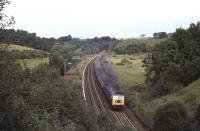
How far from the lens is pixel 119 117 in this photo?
6531 centimetres

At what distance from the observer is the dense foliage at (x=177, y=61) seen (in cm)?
7775

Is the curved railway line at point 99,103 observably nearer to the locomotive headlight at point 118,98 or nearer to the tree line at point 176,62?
the locomotive headlight at point 118,98

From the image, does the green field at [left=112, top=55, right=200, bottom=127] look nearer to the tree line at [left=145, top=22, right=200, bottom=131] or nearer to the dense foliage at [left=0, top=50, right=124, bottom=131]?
the tree line at [left=145, top=22, right=200, bottom=131]

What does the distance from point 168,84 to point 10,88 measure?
56.1 meters

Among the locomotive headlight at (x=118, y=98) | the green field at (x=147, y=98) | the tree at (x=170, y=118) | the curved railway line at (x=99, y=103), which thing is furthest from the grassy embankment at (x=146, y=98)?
the tree at (x=170, y=118)

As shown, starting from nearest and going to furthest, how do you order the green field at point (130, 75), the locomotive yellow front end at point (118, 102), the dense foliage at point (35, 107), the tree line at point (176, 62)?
the dense foliage at point (35, 107) → the locomotive yellow front end at point (118, 102) → the tree line at point (176, 62) → the green field at point (130, 75)

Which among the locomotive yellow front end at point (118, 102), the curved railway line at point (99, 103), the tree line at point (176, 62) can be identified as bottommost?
the curved railway line at point (99, 103)

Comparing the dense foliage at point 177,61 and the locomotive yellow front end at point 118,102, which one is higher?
the dense foliage at point 177,61

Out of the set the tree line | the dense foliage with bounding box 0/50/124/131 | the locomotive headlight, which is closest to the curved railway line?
the locomotive headlight

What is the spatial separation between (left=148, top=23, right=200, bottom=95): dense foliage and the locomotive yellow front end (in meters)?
11.1

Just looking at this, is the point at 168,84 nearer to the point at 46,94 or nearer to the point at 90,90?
the point at 90,90

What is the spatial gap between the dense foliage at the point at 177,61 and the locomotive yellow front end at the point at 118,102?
11.1 m

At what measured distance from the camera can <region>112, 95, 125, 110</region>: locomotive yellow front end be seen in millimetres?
67500

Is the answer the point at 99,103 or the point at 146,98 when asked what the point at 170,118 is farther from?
the point at 146,98
